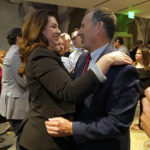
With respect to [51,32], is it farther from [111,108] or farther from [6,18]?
[6,18]

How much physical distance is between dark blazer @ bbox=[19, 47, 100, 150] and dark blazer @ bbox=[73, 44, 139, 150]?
0.09 metres

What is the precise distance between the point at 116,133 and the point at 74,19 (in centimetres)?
704

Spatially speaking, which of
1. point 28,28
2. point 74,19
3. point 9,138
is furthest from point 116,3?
point 28,28

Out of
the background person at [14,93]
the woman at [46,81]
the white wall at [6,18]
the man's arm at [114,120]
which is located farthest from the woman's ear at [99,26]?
the white wall at [6,18]

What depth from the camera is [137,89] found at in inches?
42.0

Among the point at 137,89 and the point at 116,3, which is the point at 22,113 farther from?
the point at 116,3

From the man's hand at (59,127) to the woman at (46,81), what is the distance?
43 millimetres

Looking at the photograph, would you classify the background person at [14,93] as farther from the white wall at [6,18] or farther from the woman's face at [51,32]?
the white wall at [6,18]

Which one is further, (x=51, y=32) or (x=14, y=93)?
(x=14, y=93)

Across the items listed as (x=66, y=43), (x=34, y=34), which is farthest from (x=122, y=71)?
(x=66, y=43)

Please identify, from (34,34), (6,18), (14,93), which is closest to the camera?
(34,34)

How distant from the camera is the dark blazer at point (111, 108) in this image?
3.34 ft

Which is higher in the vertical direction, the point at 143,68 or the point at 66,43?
the point at 66,43

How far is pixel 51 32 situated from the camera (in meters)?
1.16
